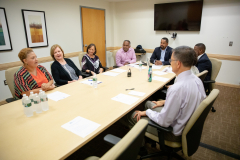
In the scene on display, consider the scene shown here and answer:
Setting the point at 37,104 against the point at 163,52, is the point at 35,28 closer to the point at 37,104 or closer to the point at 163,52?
the point at 37,104

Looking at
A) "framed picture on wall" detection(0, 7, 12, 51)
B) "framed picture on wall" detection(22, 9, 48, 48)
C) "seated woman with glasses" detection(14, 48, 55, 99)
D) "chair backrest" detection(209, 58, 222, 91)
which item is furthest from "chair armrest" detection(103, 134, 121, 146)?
"framed picture on wall" detection(22, 9, 48, 48)

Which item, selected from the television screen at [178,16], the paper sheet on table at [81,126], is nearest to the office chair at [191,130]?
the paper sheet on table at [81,126]

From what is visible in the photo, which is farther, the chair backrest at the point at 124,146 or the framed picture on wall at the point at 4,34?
the framed picture on wall at the point at 4,34

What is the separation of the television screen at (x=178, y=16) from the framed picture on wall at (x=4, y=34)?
397 centimetres

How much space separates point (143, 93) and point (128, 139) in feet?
4.11

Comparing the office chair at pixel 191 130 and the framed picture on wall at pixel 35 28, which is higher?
the framed picture on wall at pixel 35 28

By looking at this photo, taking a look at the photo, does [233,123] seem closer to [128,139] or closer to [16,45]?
[128,139]

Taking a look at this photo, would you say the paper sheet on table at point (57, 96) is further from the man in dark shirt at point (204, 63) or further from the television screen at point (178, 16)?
the television screen at point (178, 16)

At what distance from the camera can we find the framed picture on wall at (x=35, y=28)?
11.2ft

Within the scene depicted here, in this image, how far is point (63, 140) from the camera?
43.5 inches

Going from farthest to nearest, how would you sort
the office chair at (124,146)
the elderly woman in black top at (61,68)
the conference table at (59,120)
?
the elderly woman in black top at (61,68) → the conference table at (59,120) → the office chair at (124,146)

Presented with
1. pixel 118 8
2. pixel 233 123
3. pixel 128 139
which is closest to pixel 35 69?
pixel 128 139

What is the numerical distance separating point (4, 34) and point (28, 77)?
1824 mm

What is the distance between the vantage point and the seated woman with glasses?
1.90 meters
